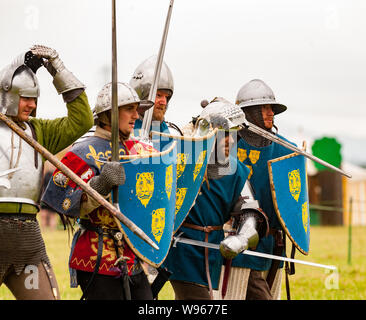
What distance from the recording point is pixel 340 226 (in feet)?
87.9

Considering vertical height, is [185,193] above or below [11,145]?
below

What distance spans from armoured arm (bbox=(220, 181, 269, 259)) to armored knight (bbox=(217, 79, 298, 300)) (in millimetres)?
296

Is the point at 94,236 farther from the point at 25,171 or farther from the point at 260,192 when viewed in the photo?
the point at 260,192

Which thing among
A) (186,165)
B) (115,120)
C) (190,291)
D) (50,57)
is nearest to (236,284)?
(190,291)

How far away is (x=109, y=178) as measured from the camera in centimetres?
391

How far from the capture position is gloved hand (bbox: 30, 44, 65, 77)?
4297 mm

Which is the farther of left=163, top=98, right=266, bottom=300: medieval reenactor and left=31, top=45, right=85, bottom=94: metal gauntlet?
left=163, top=98, right=266, bottom=300: medieval reenactor

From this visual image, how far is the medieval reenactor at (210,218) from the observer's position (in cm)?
508

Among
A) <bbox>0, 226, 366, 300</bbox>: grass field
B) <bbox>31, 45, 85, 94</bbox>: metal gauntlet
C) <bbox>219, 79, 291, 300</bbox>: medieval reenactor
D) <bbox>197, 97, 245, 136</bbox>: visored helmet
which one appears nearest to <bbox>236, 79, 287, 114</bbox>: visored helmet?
<bbox>219, 79, 291, 300</bbox>: medieval reenactor

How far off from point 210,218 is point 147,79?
129 cm

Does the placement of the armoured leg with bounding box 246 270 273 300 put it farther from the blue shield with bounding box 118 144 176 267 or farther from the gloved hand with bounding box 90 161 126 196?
the gloved hand with bounding box 90 161 126 196

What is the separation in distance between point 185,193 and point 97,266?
36.9 inches
